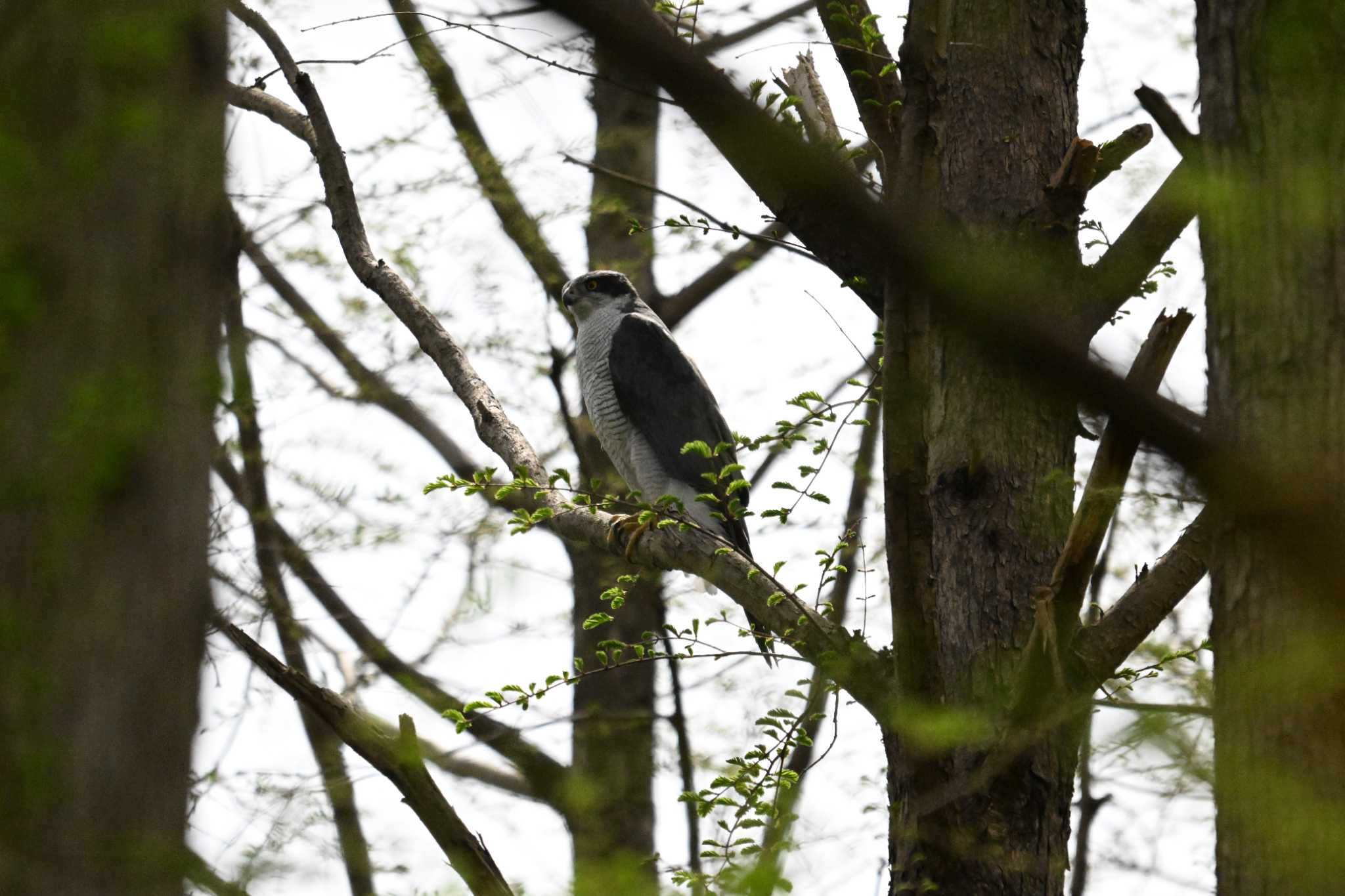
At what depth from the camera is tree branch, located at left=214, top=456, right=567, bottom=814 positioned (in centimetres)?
552

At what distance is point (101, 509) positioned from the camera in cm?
158

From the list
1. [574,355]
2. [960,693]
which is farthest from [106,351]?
[574,355]

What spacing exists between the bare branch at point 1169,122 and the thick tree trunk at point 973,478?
14.7 inches

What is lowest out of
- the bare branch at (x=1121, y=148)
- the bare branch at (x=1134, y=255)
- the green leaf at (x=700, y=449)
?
the green leaf at (x=700, y=449)

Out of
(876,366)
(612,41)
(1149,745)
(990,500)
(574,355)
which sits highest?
(574,355)

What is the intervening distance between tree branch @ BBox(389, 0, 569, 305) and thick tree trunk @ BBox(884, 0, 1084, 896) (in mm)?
3428

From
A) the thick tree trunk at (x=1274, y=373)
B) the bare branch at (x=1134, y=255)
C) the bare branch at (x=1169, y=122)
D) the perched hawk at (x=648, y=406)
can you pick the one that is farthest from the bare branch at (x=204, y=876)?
the perched hawk at (x=648, y=406)

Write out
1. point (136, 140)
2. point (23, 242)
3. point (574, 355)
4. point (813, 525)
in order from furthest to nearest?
point (574, 355) → point (813, 525) → point (136, 140) → point (23, 242)

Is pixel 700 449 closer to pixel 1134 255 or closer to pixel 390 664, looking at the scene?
pixel 1134 255

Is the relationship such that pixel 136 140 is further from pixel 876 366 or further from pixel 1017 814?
pixel 876 366

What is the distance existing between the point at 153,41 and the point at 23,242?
0.99ft

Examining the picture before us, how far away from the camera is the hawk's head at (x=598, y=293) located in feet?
23.9

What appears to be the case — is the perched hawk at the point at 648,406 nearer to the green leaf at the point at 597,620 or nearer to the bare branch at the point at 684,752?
the bare branch at the point at 684,752

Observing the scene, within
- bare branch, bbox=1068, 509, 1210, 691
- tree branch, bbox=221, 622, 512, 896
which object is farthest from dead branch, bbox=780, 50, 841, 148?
tree branch, bbox=221, 622, 512, 896
